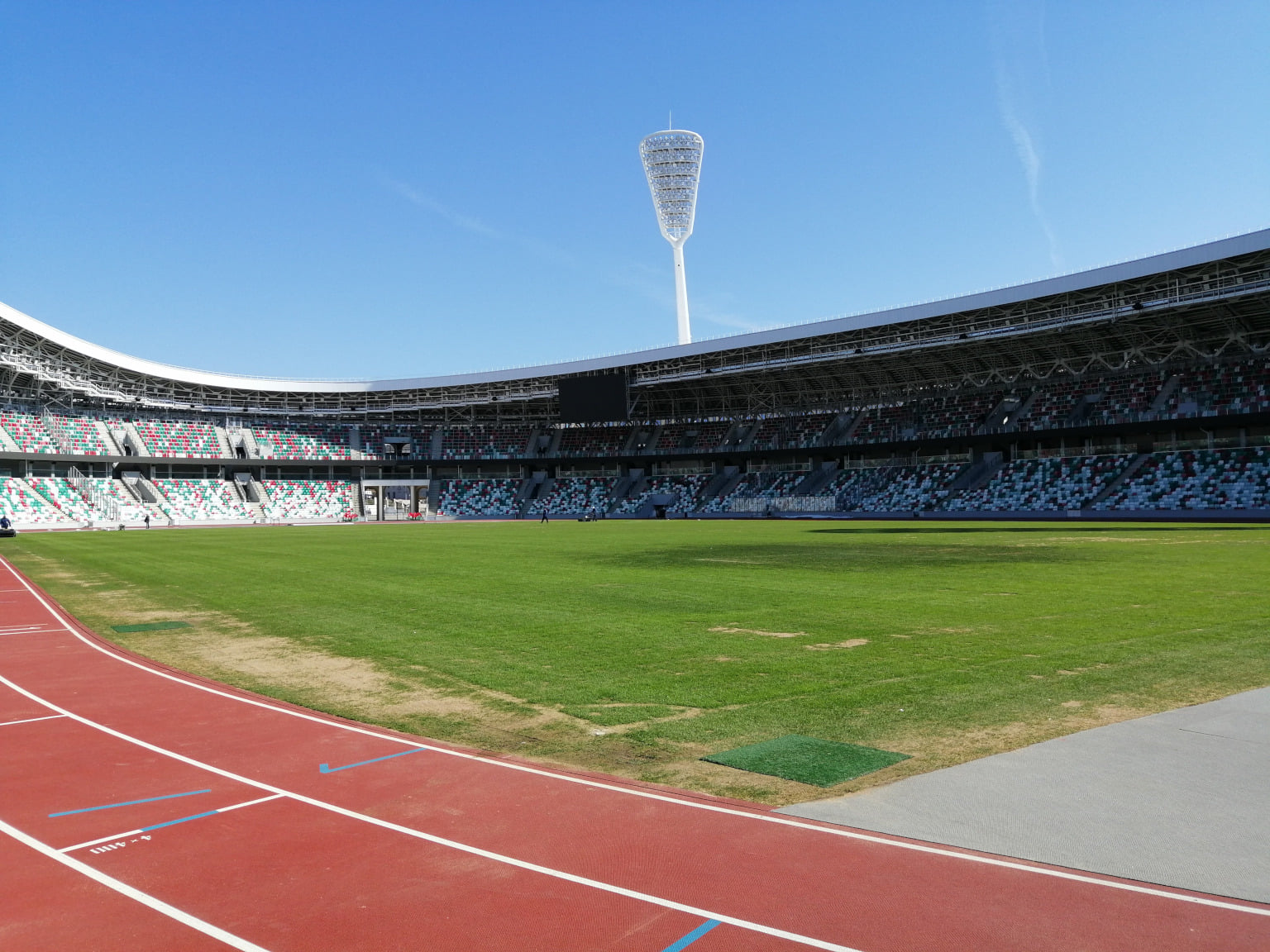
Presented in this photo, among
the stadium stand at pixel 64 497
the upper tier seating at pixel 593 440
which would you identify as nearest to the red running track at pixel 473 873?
the stadium stand at pixel 64 497

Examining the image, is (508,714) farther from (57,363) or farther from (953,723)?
(57,363)

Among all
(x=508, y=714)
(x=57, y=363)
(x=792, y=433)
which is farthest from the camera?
(x=792, y=433)

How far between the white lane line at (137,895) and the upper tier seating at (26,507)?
68697mm

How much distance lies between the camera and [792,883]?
14.8ft

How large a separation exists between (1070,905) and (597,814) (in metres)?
2.82

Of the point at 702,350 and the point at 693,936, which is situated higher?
the point at 702,350

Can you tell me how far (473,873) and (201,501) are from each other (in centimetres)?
8039

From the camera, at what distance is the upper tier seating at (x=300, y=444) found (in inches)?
3255

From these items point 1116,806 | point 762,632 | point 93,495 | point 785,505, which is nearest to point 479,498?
point 785,505

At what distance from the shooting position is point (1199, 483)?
157 ft

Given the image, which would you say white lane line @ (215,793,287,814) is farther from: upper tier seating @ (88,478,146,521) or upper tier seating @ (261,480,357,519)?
upper tier seating @ (261,480,357,519)

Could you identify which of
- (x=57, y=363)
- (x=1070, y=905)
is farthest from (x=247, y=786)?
(x=57, y=363)

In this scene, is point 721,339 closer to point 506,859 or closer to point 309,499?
point 309,499

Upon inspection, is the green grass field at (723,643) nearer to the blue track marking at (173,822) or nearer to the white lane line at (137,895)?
the blue track marking at (173,822)
